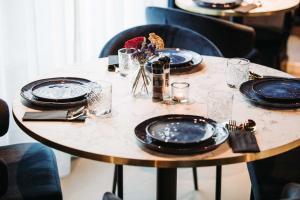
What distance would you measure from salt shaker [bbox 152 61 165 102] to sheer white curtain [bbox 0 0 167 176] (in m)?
1.02

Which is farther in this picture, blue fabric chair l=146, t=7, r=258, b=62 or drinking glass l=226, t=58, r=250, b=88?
blue fabric chair l=146, t=7, r=258, b=62

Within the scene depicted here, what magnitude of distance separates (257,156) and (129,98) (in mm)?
548

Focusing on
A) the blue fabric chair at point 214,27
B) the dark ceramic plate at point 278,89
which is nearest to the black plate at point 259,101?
the dark ceramic plate at point 278,89

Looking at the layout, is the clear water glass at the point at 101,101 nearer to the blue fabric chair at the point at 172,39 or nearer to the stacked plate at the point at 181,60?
the stacked plate at the point at 181,60

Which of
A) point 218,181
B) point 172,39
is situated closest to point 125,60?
point 172,39

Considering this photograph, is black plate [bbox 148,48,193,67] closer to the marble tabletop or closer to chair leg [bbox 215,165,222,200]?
the marble tabletop

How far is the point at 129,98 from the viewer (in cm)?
185

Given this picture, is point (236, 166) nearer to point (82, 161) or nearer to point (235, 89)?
point (82, 161)

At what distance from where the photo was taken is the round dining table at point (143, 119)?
145cm

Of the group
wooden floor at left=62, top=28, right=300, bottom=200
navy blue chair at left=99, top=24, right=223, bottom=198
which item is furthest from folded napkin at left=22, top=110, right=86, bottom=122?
wooden floor at left=62, top=28, right=300, bottom=200

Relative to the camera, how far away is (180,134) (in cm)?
154

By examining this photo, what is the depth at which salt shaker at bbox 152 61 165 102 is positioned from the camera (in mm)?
1792

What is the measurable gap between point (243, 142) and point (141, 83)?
1.87 feet

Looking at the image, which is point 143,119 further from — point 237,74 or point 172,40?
point 172,40
